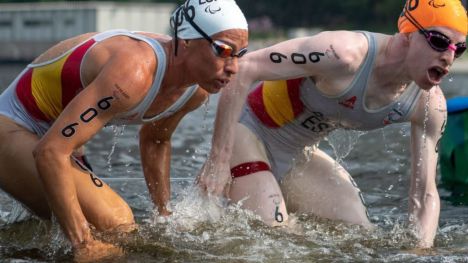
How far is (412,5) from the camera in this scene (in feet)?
19.6

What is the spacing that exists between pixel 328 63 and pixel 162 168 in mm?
1280

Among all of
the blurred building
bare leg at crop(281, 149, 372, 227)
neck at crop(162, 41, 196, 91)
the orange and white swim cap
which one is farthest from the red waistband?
the blurred building

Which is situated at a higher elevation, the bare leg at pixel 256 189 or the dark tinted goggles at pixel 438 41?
the dark tinted goggles at pixel 438 41

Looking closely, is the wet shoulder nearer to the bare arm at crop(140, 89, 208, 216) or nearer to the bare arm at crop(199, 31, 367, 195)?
the bare arm at crop(140, 89, 208, 216)

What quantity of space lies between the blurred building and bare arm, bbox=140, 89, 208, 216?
101 feet

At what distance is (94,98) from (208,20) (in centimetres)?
80

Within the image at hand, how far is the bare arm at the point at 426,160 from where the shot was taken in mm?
6164

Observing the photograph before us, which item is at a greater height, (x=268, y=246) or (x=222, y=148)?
(x=222, y=148)

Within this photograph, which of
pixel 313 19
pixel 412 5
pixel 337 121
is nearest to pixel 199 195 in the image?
pixel 337 121

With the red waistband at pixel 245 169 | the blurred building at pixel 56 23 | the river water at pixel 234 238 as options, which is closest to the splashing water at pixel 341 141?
the river water at pixel 234 238

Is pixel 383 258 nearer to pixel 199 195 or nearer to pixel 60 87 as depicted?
pixel 199 195

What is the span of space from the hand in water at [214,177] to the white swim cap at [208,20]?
921 mm

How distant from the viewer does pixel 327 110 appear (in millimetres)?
6188

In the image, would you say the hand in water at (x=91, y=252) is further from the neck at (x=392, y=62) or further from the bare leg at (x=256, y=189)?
the neck at (x=392, y=62)
